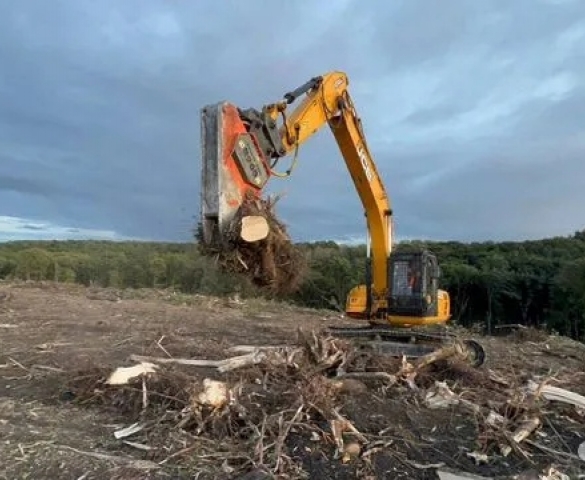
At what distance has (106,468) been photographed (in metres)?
4.06

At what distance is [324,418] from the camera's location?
15.7 feet

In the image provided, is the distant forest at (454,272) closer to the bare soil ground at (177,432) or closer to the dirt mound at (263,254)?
the bare soil ground at (177,432)

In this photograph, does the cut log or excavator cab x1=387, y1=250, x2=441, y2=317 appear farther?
excavator cab x1=387, y1=250, x2=441, y2=317

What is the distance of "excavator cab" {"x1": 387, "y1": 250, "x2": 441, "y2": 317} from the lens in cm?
776

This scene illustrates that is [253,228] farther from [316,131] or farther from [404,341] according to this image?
[404,341]

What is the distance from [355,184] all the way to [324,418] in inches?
163

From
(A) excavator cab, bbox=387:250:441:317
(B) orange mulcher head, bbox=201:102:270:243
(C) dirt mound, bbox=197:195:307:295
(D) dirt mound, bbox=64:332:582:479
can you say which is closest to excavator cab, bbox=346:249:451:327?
(A) excavator cab, bbox=387:250:441:317

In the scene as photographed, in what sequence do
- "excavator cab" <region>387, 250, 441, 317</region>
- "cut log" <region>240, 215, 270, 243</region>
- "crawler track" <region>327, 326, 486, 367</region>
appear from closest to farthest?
"cut log" <region>240, 215, 270, 243</region>, "crawler track" <region>327, 326, 486, 367</region>, "excavator cab" <region>387, 250, 441, 317</region>

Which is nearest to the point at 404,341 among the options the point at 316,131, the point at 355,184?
the point at 355,184

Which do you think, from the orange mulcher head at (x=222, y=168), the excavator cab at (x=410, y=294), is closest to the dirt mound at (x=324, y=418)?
the orange mulcher head at (x=222, y=168)

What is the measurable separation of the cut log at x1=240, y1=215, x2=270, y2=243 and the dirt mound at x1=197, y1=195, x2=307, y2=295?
3 centimetres

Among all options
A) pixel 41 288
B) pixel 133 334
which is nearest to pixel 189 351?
pixel 133 334

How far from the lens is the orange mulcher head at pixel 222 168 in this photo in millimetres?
5523

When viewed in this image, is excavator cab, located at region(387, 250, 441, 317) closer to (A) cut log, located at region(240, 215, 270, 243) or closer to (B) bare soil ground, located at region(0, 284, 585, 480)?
(B) bare soil ground, located at region(0, 284, 585, 480)
